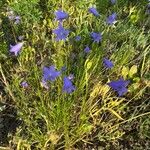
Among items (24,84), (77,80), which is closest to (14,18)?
(24,84)

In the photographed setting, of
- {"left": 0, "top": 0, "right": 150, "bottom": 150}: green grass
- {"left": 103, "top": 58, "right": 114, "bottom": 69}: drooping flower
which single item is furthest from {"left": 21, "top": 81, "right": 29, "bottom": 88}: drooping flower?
{"left": 103, "top": 58, "right": 114, "bottom": 69}: drooping flower

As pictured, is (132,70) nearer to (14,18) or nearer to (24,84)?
(24,84)

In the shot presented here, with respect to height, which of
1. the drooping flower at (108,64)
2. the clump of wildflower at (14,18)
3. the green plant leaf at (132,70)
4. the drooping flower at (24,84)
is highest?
the clump of wildflower at (14,18)

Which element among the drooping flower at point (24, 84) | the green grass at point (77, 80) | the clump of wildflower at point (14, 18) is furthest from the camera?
the clump of wildflower at point (14, 18)

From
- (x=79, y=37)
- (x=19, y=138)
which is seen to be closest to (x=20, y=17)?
(x=79, y=37)

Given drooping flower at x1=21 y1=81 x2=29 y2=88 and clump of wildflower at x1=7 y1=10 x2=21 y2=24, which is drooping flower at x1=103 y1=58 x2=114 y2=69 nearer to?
drooping flower at x1=21 y1=81 x2=29 y2=88

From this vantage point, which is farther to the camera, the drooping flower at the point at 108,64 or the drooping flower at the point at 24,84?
the drooping flower at the point at 24,84

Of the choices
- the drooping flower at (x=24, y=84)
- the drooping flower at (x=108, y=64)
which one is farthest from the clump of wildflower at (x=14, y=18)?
the drooping flower at (x=108, y=64)

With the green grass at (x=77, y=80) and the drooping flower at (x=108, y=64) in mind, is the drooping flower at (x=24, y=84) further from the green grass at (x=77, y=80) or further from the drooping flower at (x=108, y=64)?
the drooping flower at (x=108, y=64)

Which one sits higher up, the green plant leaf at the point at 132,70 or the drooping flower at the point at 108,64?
the green plant leaf at the point at 132,70
